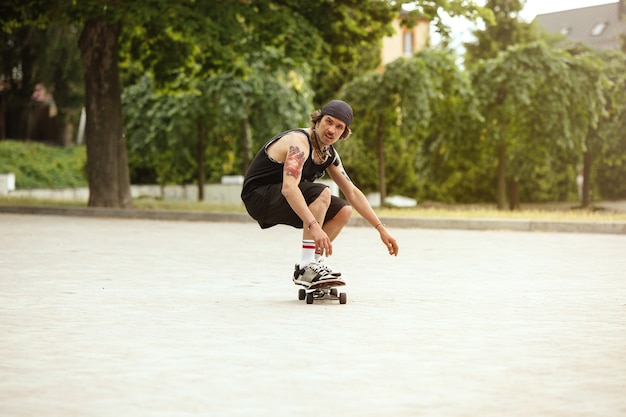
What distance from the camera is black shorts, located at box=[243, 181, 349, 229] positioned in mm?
9148

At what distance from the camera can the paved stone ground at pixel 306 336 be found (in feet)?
17.3

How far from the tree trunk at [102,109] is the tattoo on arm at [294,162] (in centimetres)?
1679

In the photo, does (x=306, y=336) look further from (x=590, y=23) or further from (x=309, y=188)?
(x=590, y=23)

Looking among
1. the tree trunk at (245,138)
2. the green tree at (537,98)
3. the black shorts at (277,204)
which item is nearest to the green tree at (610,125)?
the green tree at (537,98)

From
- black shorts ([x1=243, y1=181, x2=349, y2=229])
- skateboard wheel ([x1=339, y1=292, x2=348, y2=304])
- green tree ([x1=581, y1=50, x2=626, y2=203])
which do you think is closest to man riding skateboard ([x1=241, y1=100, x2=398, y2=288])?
black shorts ([x1=243, y1=181, x2=349, y2=229])

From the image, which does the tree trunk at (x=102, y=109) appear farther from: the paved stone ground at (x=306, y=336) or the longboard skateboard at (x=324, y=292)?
the longboard skateboard at (x=324, y=292)

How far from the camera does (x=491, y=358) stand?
646cm

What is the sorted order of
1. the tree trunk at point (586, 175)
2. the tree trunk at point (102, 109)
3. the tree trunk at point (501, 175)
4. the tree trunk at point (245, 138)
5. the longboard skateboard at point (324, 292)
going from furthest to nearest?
1. the tree trunk at point (586, 175)
2. the tree trunk at point (245, 138)
3. the tree trunk at point (501, 175)
4. the tree trunk at point (102, 109)
5. the longboard skateboard at point (324, 292)

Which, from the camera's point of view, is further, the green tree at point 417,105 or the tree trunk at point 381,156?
the tree trunk at point 381,156

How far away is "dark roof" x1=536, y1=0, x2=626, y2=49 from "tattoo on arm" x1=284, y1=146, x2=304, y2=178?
88.5 meters

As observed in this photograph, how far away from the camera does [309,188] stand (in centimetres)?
→ 915

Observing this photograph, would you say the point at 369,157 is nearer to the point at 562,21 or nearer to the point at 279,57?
the point at 279,57

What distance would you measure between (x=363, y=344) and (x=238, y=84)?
28767 mm

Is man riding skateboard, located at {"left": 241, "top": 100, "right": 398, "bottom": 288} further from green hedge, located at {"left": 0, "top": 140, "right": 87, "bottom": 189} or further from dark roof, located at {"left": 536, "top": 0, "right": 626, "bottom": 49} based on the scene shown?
dark roof, located at {"left": 536, "top": 0, "right": 626, "bottom": 49}
